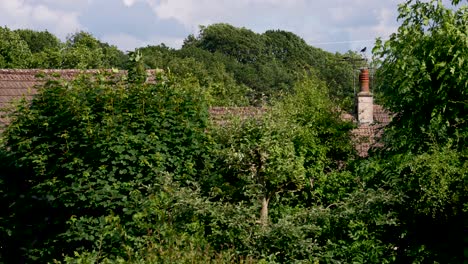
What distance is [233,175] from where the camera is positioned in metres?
10.3

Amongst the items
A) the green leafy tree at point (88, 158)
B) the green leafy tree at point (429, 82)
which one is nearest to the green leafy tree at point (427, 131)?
the green leafy tree at point (429, 82)

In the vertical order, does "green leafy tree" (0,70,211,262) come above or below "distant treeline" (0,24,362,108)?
below

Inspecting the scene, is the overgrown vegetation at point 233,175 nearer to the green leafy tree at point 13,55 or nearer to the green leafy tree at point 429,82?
the green leafy tree at point 429,82

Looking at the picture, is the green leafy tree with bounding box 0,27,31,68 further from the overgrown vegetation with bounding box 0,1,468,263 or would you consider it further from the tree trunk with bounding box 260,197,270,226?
the tree trunk with bounding box 260,197,270,226

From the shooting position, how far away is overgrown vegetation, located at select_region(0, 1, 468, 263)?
888 centimetres

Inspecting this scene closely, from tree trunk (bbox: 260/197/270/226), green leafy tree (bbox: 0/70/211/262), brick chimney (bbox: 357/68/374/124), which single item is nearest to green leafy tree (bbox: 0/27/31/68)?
brick chimney (bbox: 357/68/374/124)

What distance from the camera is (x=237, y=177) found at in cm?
1013

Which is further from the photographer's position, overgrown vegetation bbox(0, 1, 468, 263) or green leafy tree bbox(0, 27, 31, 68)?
green leafy tree bbox(0, 27, 31, 68)

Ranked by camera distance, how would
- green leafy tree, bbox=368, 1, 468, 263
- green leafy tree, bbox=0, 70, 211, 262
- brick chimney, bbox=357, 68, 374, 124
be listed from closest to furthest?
1. green leafy tree, bbox=368, 1, 468, 263
2. green leafy tree, bbox=0, 70, 211, 262
3. brick chimney, bbox=357, 68, 374, 124

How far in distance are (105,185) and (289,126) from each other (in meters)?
2.73

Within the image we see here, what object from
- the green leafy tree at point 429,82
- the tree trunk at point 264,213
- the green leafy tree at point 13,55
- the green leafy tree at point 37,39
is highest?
the green leafy tree at point 37,39

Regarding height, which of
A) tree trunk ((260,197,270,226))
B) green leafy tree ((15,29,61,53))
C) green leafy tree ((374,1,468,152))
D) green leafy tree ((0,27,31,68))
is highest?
green leafy tree ((15,29,61,53))

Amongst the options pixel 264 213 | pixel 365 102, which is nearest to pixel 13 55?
pixel 365 102

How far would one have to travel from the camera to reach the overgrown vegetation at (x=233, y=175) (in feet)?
29.1
